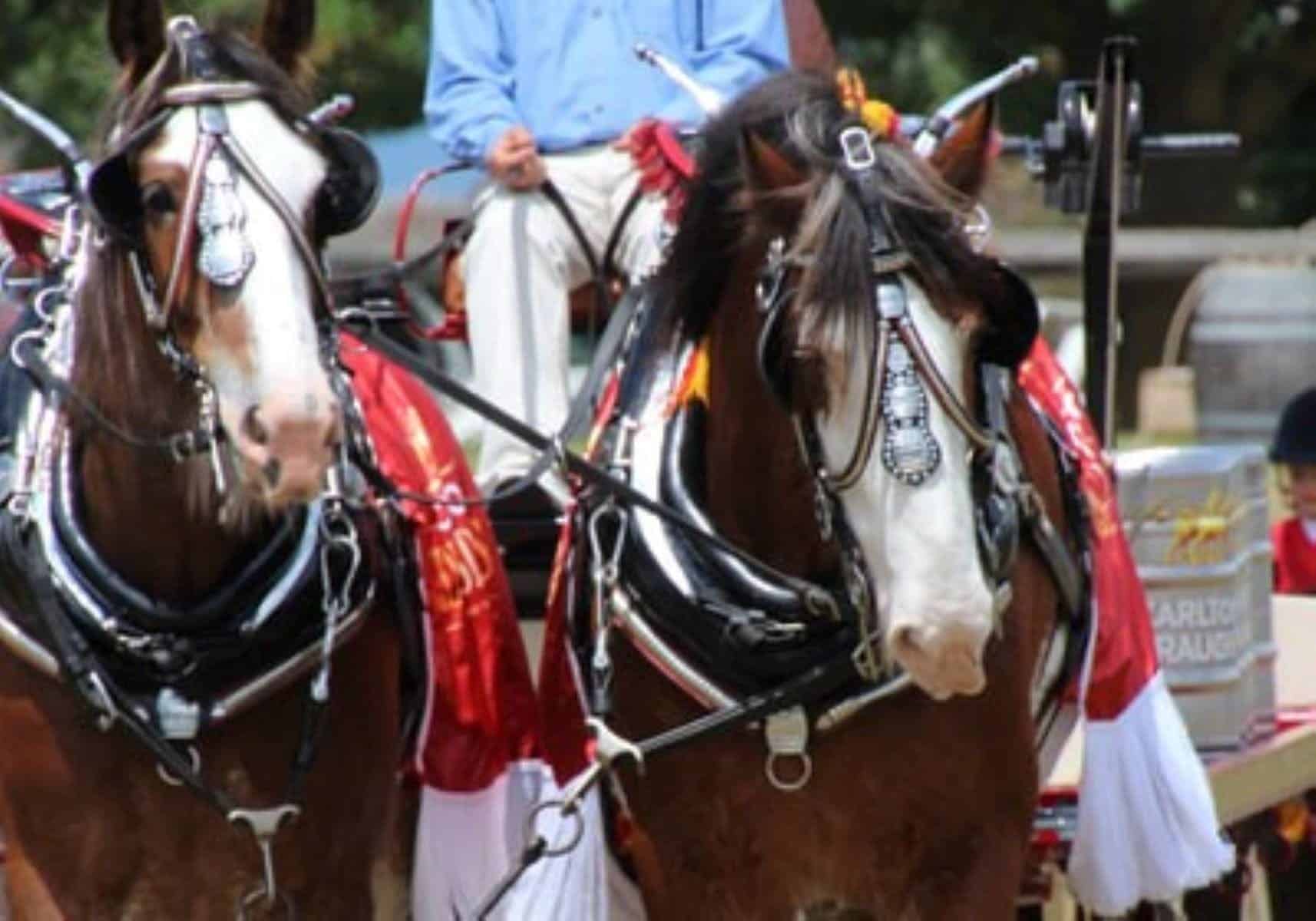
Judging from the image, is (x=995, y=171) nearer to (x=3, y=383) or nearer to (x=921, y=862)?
(x=921, y=862)

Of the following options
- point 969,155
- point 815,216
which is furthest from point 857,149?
point 969,155

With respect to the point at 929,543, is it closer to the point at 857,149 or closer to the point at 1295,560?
the point at 857,149

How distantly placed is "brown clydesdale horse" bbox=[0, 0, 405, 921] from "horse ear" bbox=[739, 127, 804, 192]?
2.00 feet

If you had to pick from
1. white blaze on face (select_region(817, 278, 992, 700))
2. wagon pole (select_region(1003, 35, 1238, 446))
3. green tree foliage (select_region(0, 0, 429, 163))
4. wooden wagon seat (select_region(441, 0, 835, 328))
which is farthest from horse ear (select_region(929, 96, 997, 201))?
green tree foliage (select_region(0, 0, 429, 163))

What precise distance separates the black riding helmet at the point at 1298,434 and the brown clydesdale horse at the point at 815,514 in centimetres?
402

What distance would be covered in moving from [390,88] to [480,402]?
1347cm

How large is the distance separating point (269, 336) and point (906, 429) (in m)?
0.94

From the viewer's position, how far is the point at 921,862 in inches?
229

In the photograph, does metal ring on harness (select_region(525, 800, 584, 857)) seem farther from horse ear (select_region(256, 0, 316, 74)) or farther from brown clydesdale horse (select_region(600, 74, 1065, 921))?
horse ear (select_region(256, 0, 316, 74))

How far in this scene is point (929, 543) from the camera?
210 inches

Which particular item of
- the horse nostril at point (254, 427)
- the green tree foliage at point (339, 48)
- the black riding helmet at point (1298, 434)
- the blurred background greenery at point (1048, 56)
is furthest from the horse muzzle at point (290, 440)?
the blurred background greenery at point (1048, 56)

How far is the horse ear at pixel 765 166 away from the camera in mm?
5688

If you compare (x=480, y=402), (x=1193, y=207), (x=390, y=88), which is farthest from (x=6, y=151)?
(x=480, y=402)

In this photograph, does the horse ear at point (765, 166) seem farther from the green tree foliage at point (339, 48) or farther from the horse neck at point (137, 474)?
A: the green tree foliage at point (339, 48)
